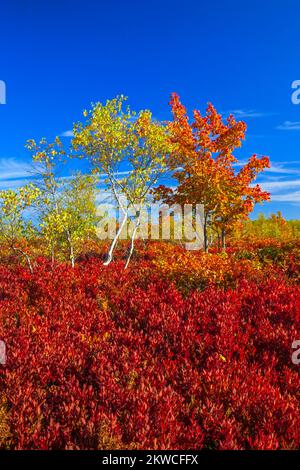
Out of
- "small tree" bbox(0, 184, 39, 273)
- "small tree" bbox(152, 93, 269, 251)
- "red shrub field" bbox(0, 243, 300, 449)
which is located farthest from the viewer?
"small tree" bbox(152, 93, 269, 251)

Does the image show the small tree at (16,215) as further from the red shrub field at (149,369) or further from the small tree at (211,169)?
the small tree at (211,169)

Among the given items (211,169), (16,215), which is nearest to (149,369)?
(16,215)

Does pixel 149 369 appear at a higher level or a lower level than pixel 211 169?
lower

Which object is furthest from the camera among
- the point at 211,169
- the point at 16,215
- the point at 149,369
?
the point at 211,169

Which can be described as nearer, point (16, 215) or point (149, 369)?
point (149, 369)

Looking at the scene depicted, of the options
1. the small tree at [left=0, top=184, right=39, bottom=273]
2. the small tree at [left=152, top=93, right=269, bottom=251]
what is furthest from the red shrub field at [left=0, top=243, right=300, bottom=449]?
the small tree at [left=152, top=93, right=269, bottom=251]

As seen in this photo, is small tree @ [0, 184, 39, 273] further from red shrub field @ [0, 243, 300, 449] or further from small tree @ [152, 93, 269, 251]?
small tree @ [152, 93, 269, 251]

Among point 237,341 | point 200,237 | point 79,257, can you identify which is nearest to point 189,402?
point 237,341

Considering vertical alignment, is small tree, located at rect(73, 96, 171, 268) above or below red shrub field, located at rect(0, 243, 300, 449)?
above

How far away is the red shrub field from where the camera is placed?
12.6 ft

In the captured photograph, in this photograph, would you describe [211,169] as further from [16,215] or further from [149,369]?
[149,369]

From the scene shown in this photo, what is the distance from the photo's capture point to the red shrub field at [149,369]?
384 centimetres

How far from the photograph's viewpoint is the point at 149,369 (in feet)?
16.3

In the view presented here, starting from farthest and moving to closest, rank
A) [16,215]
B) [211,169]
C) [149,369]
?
1. [211,169]
2. [16,215]
3. [149,369]
